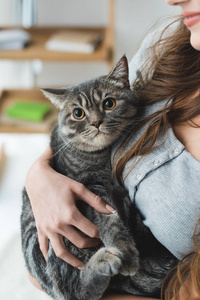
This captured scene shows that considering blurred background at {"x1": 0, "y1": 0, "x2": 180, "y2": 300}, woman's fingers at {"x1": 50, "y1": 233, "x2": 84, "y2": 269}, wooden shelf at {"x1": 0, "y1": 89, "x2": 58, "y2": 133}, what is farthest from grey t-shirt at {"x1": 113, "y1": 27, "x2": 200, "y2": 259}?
wooden shelf at {"x1": 0, "y1": 89, "x2": 58, "y2": 133}

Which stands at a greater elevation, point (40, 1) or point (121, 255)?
point (40, 1)

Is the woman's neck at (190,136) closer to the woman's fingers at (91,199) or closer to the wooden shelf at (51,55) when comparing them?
the woman's fingers at (91,199)

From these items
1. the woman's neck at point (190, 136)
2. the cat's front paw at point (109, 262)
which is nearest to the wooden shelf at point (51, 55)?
the woman's neck at point (190, 136)

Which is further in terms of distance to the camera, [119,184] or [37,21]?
[37,21]

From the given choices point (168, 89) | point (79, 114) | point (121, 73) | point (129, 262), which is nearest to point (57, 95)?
point (79, 114)

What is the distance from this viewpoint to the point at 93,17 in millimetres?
3330

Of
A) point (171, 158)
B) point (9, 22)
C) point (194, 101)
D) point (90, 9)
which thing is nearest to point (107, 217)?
point (171, 158)

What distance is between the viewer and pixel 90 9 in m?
3.31

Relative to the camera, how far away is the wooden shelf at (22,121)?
2.52m

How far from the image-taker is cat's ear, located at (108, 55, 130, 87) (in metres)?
1.20

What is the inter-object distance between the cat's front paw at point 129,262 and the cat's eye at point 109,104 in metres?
0.41

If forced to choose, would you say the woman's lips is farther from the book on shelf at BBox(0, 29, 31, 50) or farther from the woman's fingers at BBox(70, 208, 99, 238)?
the book on shelf at BBox(0, 29, 31, 50)

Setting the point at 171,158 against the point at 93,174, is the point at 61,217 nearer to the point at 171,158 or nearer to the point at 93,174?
the point at 93,174

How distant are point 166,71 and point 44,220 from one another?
0.55m
